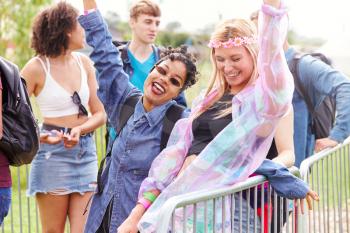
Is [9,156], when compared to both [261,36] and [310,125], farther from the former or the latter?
[310,125]

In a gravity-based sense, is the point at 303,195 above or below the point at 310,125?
above

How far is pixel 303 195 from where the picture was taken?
4223mm

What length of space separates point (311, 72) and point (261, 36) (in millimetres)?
1993

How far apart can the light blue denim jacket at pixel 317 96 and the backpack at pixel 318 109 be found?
0.08 feet

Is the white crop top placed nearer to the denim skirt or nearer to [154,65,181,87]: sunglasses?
the denim skirt

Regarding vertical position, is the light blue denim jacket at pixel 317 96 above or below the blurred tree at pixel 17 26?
above

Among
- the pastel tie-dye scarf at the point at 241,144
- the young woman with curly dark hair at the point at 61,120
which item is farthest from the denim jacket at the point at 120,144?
the young woman with curly dark hair at the point at 61,120

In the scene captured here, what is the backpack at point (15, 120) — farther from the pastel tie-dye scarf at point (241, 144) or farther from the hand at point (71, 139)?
the hand at point (71, 139)

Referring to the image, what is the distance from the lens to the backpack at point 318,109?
19.2 ft

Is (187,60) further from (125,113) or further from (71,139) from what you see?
(71,139)

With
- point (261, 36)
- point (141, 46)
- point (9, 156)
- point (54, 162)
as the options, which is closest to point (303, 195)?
point (261, 36)

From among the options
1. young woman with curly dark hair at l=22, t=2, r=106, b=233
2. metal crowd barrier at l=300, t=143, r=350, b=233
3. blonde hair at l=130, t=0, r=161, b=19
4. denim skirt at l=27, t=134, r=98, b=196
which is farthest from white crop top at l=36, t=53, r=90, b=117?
metal crowd barrier at l=300, t=143, r=350, b=233

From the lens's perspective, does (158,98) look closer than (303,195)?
No

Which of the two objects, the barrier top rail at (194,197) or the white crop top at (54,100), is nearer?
the barrier top rail at (194,197)
